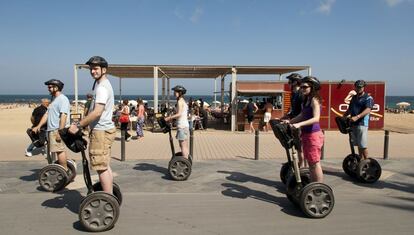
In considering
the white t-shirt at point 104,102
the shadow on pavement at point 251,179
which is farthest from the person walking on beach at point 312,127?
the white t-shirt at point 104,102

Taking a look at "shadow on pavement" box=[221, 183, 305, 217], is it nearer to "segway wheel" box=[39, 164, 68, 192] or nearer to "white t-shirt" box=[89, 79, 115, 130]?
"white t-shirt" box=[89, 79, 115, 130]

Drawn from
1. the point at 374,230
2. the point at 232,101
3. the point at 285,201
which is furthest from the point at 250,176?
the point at 232,101

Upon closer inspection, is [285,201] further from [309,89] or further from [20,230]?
[20,230]

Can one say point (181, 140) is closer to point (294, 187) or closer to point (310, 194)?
point (294, 187)

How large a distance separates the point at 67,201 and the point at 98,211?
56.8 inches

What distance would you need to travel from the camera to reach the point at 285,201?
555cm

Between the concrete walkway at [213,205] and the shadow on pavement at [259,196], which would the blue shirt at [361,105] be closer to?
the concrete walkway at [213,205]

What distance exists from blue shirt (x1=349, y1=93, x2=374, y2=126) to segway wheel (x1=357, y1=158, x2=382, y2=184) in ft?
2.35

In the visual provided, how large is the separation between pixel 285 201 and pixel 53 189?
3602mm

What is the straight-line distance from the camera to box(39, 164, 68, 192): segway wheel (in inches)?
235

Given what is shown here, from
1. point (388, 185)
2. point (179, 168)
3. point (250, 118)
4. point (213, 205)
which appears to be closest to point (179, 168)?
point (179, 168)

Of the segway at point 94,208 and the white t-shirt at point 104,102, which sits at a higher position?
the white t-shirt at point 104,102

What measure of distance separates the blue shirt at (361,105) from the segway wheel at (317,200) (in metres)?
2.54

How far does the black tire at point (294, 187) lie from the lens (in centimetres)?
490
